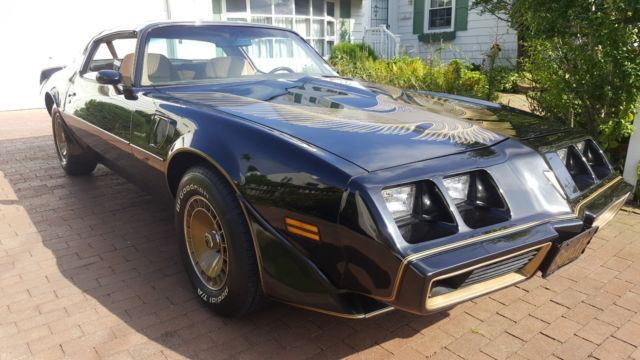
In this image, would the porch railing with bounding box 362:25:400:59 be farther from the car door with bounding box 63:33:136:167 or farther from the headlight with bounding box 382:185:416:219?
the headlight with bounding box 382:185:416:219

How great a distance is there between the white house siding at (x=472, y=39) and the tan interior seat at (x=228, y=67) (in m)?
8.78

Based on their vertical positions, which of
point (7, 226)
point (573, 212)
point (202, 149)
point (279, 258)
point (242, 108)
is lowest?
point (7, 226)

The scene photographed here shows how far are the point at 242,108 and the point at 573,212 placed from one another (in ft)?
5.58

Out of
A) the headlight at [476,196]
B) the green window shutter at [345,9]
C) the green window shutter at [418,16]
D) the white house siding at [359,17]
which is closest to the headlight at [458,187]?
the headlight at [476,196]

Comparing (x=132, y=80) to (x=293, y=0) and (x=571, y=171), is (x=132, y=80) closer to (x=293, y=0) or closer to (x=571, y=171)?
(x=571, y=171)

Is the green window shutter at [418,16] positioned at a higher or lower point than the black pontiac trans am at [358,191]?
higher

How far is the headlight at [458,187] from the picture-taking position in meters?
2.08

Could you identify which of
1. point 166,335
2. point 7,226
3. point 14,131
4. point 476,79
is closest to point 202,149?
point 166,335

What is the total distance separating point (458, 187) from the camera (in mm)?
2100

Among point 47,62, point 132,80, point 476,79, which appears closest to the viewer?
point 132,80

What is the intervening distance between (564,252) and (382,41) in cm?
1249

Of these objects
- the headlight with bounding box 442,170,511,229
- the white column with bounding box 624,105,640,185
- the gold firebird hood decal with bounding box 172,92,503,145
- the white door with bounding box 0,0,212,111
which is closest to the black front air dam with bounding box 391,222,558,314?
the headlight with bounding box 442,170,511,229

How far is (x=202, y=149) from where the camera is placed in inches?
95.7

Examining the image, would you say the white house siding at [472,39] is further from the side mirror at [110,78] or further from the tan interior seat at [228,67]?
the side mirror at [110,78]
